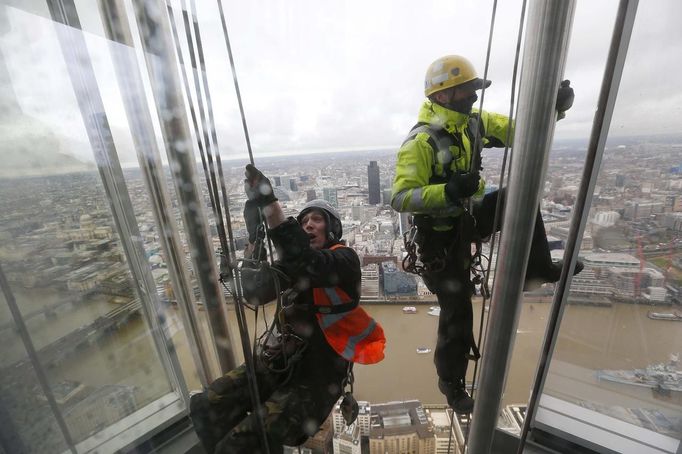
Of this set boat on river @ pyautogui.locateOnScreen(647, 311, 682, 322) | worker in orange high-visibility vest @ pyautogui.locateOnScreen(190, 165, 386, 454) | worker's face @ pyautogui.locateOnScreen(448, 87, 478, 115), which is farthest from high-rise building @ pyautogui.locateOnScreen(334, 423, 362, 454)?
worker's face @ pyautogui.locateOnScreen(448, 87, 478, 115)

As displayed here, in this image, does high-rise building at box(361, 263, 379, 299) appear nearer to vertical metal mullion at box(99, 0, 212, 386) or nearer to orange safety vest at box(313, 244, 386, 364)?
orange safety vest at box(313, 244, 386, 364)

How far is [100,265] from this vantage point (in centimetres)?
159

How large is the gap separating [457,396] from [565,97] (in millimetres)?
1248

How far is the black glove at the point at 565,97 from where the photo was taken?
1100mm

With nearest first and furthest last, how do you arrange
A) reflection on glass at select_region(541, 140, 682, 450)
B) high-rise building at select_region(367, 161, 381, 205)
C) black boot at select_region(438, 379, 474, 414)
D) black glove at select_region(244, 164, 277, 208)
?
black glove at select_region(244, 164, 277, 208) < reflection on glass at select_region(541, 140, 682, 450) < black boot at select_region(438, 379, 474, 414) < high-rise building at select_region(367, 161, 381, 205)

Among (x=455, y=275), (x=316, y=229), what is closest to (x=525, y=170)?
(x=455, y=275)

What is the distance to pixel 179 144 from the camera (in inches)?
60.0

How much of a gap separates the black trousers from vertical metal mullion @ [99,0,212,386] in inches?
46.5

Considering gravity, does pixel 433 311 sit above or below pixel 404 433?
above

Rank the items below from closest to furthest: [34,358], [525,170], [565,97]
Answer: [525,170], [565,97], [34,358]

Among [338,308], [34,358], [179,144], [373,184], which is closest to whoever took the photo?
[34,358]

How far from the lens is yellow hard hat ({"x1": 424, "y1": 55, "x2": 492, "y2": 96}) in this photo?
128cm

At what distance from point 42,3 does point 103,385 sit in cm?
158

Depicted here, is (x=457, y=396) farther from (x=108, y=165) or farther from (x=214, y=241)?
(x=108, y=165)
